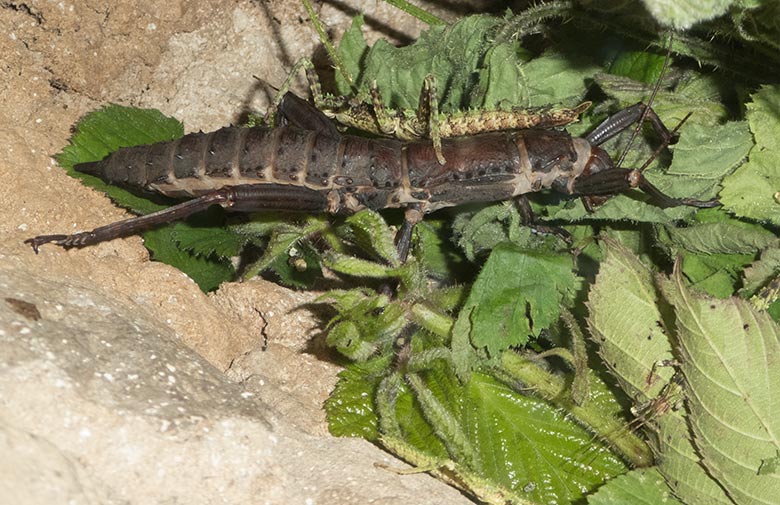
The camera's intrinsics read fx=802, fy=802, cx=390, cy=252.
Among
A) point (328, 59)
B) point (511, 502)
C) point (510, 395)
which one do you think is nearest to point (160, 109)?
point (328, 59)

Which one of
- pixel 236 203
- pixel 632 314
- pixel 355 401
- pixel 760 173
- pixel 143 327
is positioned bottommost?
pixel 355 401

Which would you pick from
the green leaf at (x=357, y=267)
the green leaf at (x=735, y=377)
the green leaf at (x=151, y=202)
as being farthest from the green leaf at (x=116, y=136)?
the green leaf at (x=735, y=377)

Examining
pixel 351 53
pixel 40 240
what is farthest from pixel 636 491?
pixel 40 240

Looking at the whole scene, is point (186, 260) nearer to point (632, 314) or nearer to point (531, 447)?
point (531, 447)

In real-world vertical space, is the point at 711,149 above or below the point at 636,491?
above

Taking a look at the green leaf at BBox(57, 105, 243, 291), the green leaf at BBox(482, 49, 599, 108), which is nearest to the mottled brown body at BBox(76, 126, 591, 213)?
the green leaf at BBox(57, 105, 243, 291)

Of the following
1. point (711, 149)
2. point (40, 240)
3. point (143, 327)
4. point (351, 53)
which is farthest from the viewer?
point (351, 53)

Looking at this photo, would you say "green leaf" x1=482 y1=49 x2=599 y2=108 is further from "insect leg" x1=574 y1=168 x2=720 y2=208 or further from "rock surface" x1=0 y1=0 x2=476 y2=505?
"rock surface" x1=0 y1=0 x2=476 y2=505

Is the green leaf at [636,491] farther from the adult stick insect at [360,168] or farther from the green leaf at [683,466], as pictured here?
the adult stick insect at [360,168]
